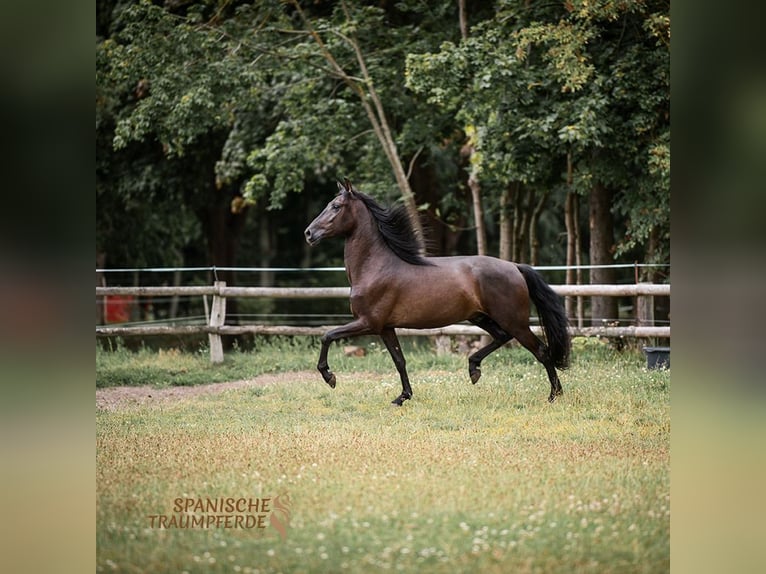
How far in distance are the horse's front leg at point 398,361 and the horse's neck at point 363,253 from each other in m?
0.67

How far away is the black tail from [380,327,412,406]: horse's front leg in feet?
4.97

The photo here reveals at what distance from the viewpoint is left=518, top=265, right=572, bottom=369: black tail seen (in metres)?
8.49

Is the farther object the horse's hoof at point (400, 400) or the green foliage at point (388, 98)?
the green foliage at point (388, 98)

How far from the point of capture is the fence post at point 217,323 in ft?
40.1

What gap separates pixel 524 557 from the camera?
427cm

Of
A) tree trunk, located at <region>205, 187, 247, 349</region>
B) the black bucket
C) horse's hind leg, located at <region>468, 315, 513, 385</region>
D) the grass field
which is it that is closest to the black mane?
horse's hind leg, located at <region>468, 315, 513, 385</region>

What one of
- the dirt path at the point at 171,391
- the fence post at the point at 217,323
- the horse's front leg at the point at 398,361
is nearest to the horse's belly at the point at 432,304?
Answer: the horse's front leg at the point at 398,361

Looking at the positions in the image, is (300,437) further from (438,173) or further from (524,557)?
(438,173)

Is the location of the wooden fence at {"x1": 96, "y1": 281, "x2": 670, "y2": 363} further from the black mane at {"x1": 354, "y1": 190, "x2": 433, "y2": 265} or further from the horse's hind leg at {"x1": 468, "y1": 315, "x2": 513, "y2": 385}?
the black mane at {"x1": 354, "y1": 190, "x2": 433, "y2": 265}

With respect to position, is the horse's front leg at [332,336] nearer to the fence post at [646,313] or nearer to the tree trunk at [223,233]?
the fence post at [646,313]

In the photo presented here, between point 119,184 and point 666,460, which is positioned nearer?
point 666,460

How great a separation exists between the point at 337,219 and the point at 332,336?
1.19 metres
